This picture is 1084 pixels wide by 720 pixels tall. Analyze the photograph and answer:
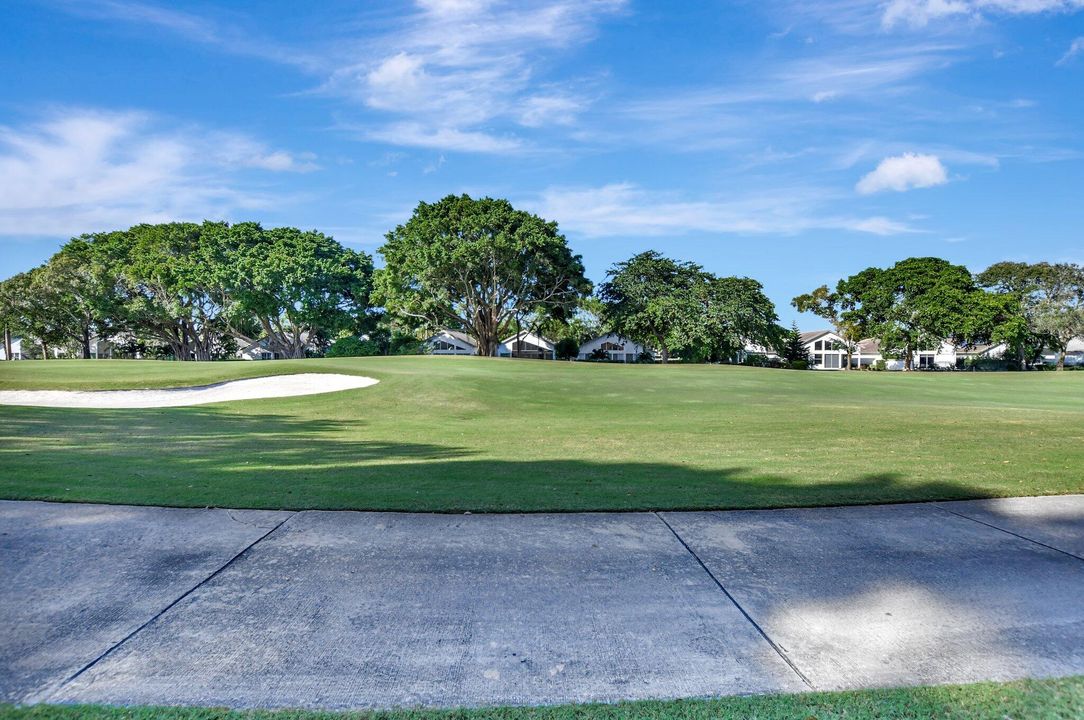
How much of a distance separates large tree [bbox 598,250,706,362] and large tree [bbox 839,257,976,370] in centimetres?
1984

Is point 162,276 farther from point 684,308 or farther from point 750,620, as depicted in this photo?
point 750,620

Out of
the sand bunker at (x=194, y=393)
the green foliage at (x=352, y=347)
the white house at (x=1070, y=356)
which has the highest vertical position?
the green foliage at (x=352, y=347)

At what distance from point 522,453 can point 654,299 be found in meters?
46.5

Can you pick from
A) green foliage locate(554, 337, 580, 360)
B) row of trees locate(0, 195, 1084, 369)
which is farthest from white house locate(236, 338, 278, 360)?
green foliage locate(554, 337, 580, 360)

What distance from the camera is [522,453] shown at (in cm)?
949

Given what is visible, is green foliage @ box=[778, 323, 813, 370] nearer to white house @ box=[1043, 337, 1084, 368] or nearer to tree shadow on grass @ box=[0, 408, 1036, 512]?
white house @ box=[1043, 337, 1084, 368]

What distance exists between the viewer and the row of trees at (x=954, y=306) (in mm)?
59250

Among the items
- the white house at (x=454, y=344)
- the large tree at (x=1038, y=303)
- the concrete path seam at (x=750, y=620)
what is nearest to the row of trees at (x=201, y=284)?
the white house at (x=454, y=344)

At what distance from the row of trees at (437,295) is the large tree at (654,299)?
0.13 metres

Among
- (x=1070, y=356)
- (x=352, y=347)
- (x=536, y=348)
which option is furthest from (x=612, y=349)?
(x=1070, y=356)

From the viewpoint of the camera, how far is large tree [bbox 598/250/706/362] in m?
53.3

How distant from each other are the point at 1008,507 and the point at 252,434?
1144 centimetres

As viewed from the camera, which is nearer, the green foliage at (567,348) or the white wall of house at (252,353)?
the white wall of house at (252,353)

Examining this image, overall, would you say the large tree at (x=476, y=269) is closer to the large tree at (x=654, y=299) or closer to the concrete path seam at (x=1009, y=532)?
the large tree at (x=654, y=299)
